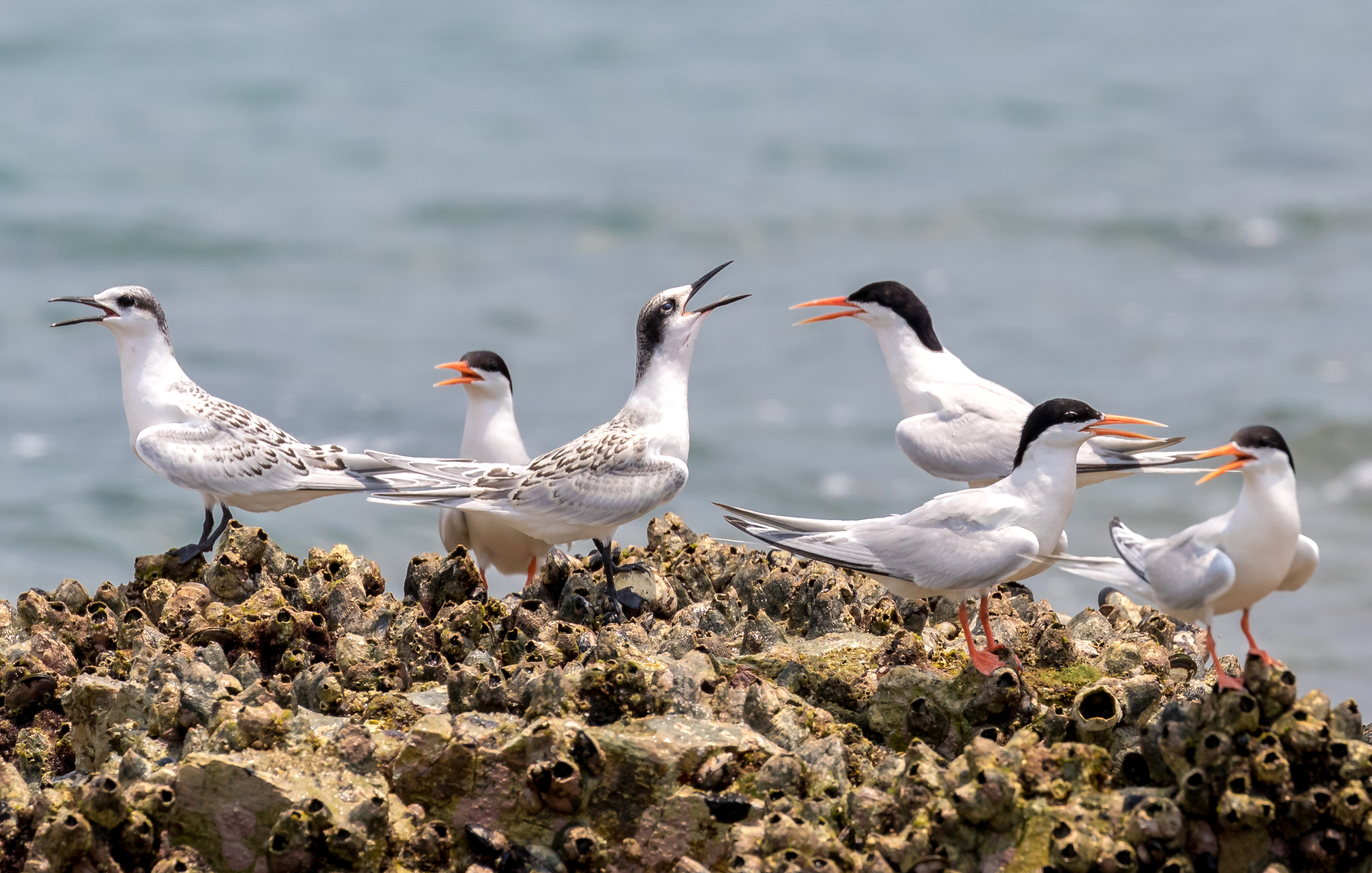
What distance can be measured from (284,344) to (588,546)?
8.51m

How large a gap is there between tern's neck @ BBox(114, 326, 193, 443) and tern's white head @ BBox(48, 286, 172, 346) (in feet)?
0.05

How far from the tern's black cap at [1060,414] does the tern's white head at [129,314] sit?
4605mm

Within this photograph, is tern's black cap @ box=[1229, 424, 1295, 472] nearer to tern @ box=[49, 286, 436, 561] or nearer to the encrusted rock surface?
the encrusted rock surface

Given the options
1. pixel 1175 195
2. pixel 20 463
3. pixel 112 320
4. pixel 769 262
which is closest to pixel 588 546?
pixel 112 320

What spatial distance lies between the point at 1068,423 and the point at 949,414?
7.90 feet

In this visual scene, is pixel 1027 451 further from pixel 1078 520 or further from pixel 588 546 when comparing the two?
pixel 1078 520

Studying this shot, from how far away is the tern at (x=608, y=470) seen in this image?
7.30m

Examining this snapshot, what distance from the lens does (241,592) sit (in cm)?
676

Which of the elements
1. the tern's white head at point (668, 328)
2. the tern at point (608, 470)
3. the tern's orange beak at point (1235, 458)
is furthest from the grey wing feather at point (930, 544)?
the tern's white head at point (668, 328)

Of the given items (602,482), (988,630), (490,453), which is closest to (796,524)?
(988,630)

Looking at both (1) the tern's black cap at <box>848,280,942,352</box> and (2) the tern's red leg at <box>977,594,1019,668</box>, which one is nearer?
(2) the tern's red leg at <box>977,594,1019,668</box>

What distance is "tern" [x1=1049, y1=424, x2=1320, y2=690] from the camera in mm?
4871

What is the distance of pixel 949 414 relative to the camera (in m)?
8.32

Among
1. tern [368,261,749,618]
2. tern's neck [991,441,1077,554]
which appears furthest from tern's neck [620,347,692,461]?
tern's neck [991,441,1077,554]
